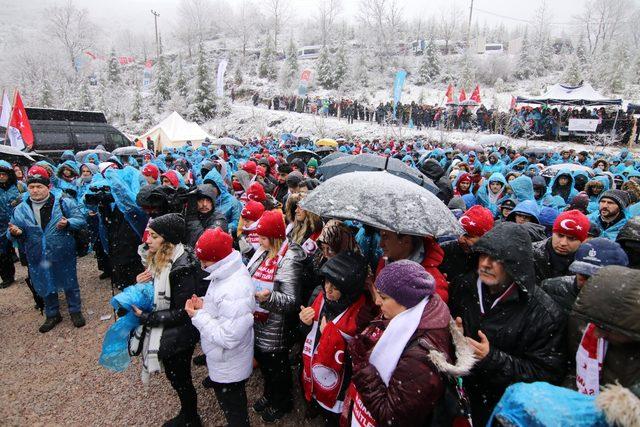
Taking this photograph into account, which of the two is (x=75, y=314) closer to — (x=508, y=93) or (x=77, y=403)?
(x=77, y=403)

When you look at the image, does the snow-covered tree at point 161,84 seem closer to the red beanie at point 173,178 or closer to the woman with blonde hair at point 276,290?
the red beanie at point 173,178

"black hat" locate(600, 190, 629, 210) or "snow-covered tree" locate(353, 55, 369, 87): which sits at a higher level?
"snow-covered tree" locate(353, 55, 369, 87)

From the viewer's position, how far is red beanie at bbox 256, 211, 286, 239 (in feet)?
9.39

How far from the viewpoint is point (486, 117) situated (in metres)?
25.2

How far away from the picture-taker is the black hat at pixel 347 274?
7.71ft

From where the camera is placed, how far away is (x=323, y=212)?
236 cm

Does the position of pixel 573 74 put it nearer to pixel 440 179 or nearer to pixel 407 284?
pixel 440 179

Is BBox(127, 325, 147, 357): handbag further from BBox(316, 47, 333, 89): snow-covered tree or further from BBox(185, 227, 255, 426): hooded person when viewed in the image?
BBox(316, 47, 333, 89): snow-covered tree

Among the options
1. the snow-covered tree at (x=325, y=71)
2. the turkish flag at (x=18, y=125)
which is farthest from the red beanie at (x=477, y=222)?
the snow-covered tree at (x=325, y=71)

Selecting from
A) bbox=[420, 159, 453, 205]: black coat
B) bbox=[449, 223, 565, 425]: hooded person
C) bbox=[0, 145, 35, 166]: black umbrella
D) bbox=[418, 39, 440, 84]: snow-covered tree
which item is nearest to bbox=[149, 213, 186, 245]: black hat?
bbox=[449, 223, 565, 425]: hooded person

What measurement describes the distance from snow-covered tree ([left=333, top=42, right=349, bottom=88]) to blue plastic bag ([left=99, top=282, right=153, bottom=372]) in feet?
146

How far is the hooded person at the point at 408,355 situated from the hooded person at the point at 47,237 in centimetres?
453

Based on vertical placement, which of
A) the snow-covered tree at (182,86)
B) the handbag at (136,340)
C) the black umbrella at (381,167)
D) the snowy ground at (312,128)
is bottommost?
the handbag at (136,340)

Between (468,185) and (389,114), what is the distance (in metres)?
24.8
